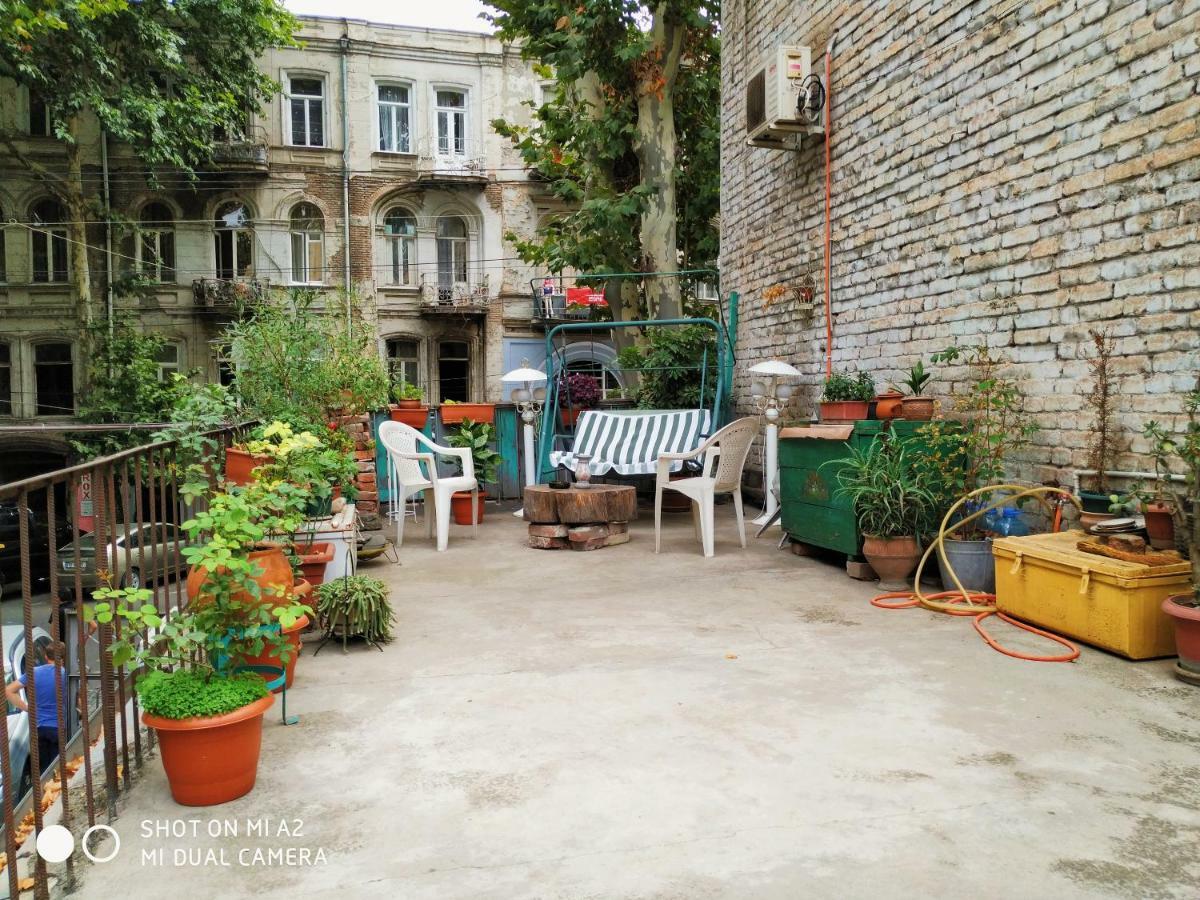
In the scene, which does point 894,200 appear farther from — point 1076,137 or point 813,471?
point 813,471

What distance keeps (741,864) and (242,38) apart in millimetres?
18712

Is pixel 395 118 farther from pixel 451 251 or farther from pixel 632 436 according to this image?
pixel 632 436

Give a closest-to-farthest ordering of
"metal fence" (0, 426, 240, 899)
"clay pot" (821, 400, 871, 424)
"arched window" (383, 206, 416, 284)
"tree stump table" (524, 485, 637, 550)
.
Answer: "metal fence" (0, 426, 240, 899), "clay pot" (821, 400, 871, 424), "tree stump table" (524, 485, 637, 550), "arched window" (383, 206, 416, 284)

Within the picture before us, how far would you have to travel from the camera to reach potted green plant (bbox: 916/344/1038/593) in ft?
15.3

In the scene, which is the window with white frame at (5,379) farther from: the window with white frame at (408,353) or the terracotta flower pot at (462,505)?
the terracotta flower pot at (462,505)

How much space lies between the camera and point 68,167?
17688mm

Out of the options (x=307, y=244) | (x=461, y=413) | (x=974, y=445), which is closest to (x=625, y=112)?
(x=461, y=413)

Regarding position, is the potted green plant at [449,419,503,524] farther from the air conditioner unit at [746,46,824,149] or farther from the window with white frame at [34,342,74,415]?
the window with white frame at [34,342,74,415]

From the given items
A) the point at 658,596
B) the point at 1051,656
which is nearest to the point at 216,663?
the point at 658,596

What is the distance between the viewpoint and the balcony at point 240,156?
749 inches

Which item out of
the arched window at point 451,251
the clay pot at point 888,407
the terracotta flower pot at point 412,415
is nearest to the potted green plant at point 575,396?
the terracotta flower pot at point 412,415

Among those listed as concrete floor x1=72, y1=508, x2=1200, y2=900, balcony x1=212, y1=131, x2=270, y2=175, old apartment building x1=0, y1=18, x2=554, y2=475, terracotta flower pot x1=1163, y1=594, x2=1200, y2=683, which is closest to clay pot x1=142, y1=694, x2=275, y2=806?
concrete floor x1=72, y1=508, x2=1200, y2=900

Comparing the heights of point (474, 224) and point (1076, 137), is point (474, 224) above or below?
above

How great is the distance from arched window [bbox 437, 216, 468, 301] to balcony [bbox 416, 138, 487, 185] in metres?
0.98
